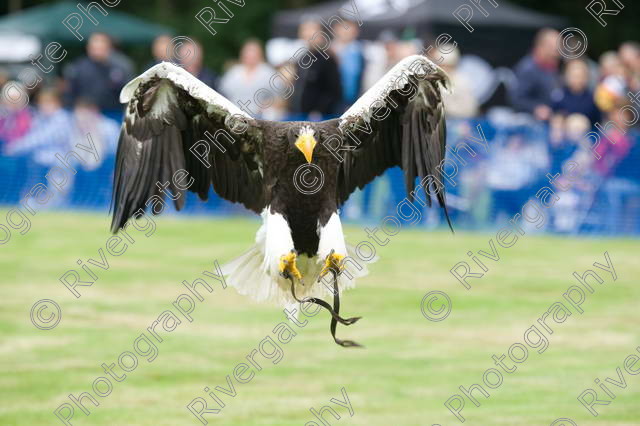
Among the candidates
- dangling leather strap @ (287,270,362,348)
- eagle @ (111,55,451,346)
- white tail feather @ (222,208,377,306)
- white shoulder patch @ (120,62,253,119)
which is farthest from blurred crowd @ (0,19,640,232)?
dangling leather strap @ (287,270,362,348)

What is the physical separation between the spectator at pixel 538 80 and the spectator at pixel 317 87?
2.35 metres

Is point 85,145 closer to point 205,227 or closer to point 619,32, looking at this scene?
point 205,227


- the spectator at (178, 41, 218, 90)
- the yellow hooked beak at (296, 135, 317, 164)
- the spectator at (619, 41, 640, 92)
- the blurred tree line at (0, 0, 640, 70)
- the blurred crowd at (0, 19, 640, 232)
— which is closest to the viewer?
the yellow hooked beak at (296, 135, 317, 164)

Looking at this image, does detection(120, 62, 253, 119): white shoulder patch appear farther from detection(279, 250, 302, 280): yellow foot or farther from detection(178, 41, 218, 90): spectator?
detection(178, 41, 218, 90): spectator

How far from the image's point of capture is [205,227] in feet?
47.9

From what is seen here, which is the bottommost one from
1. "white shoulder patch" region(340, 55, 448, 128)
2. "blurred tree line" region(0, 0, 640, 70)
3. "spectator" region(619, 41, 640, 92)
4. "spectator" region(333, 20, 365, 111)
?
"blurred tree line" region(0, 0, 640, 70)

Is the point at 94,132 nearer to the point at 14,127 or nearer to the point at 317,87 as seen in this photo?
the point at 14,127

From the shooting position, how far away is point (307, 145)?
6867mm

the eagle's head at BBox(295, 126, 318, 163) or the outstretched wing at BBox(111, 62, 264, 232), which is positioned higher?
the eagle's head at BBox(295, 126, 318, 163)

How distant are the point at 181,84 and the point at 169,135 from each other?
48 cm

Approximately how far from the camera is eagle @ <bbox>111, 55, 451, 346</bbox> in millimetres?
7074

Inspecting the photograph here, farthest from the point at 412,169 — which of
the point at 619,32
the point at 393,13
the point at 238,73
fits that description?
the point at 619,32

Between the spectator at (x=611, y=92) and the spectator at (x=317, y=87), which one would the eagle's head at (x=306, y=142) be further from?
the spectator at (x=611, y=92)

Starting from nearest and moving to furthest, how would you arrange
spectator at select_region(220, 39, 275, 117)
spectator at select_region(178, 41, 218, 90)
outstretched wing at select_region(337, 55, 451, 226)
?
outstretched wing at select_region(337, 55, 451, 226) → spectator at select_region(178, 41, 218, 90) → spectator at select_region(220, 39, 275, 117)
